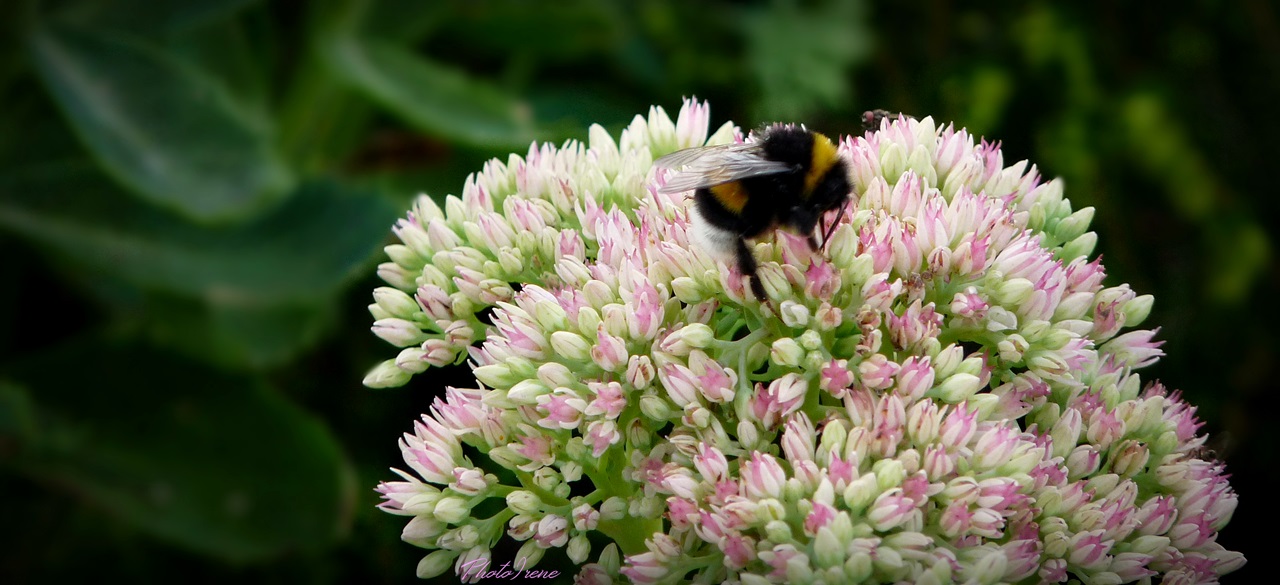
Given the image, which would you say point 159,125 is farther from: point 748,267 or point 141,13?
point 748,267

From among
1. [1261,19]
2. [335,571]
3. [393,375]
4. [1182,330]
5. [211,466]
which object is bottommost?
[393,375]

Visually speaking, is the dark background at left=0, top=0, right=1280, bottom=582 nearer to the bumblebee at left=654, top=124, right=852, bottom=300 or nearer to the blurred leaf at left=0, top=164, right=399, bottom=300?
the blurred leaf at left=0, top=164, right=399, bottom=300

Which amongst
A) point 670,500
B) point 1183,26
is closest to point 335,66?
point 670,500

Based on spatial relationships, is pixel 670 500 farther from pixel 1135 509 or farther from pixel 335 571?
pixel 335 571

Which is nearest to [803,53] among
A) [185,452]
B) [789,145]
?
[185,452]
